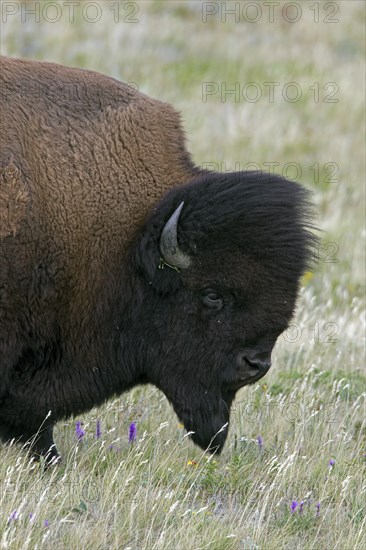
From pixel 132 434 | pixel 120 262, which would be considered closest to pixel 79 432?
pixel 132 434

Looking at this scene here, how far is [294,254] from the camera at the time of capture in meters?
4.74

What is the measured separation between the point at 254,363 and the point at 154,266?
678 mm

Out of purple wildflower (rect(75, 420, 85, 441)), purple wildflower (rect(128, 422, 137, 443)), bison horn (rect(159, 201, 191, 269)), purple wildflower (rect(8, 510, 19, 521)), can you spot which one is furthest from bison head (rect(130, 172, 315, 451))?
purple wildflower (rect(8, 510, 19, 521))

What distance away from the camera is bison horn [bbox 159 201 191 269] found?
4.66 metres

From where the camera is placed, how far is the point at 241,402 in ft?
20.4

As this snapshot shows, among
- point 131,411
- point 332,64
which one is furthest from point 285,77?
point 131,411

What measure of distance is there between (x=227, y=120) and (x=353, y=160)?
78.1 inches

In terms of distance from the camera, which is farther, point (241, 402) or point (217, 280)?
point (241, 402)

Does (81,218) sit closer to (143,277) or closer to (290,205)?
(143,277)

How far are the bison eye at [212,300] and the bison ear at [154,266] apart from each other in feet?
0.47

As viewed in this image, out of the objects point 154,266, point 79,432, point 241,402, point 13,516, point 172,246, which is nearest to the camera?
point 13,516

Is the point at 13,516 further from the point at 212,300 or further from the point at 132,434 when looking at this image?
the point at 212,300

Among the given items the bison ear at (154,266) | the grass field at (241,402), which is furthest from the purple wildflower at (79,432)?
the bison ear at (154,266)

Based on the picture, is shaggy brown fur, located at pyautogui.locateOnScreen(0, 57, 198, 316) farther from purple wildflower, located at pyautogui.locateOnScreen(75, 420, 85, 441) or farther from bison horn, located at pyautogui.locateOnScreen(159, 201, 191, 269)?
purple wildflower, located at pyautogui.locateOnScreen(75, 420, 85, 441)
